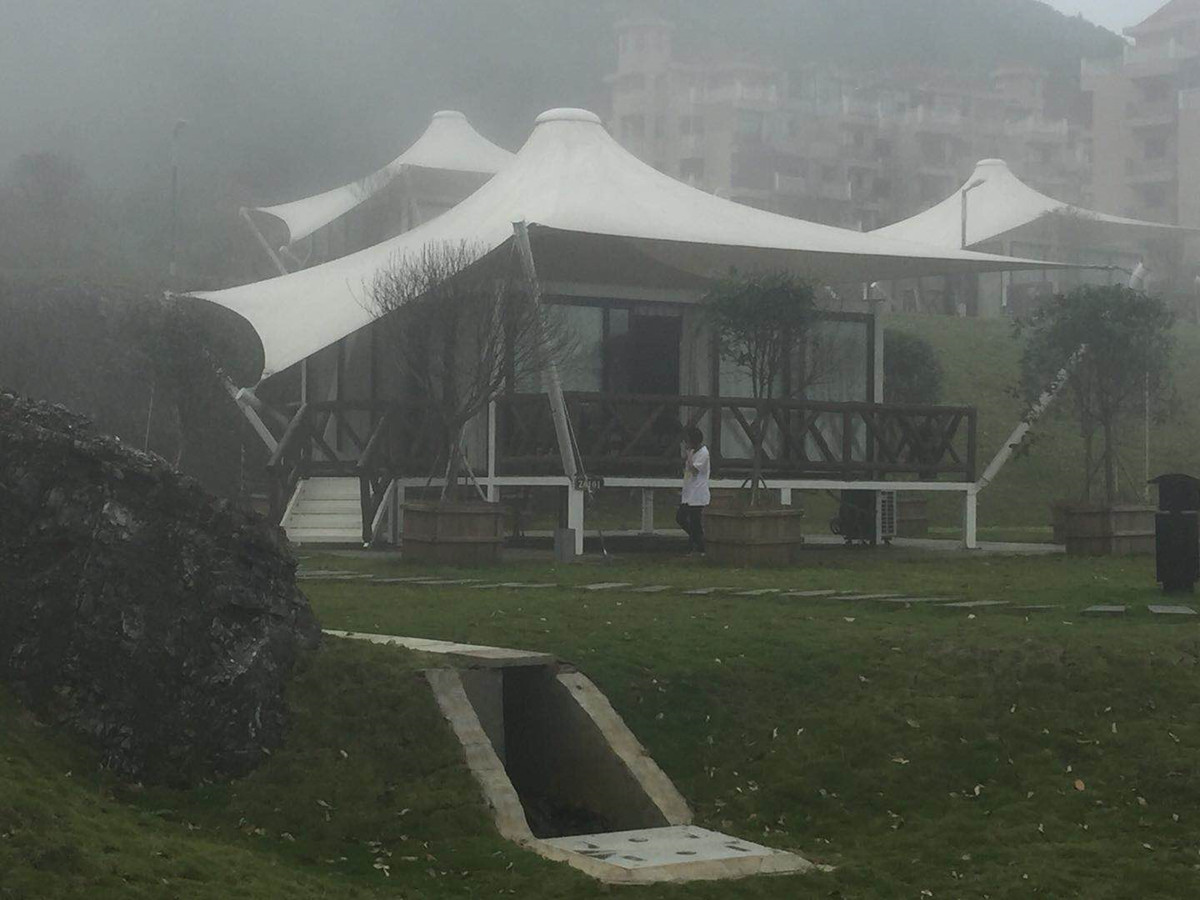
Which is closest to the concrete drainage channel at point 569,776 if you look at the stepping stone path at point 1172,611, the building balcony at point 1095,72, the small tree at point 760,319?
the stepping stone path at point 1172,611

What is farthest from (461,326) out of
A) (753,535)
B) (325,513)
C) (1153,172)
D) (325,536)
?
(1153,172)

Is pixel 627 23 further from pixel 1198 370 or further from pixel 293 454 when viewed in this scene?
pixel 293 454

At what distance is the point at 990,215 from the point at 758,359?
30.4 meters

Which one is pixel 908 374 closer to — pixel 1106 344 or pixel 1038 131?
pixel 1106 344

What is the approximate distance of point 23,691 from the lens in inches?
335

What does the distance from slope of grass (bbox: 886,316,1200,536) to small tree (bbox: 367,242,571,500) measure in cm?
963

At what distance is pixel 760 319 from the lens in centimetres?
1812

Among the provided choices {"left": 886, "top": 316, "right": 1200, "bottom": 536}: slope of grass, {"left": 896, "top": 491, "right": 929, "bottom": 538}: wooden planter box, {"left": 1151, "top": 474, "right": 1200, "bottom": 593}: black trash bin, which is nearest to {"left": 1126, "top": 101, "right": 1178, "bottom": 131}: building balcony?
{"left": 886, "top": 316, "right": 1200, "bottom": 536}: slope of grass

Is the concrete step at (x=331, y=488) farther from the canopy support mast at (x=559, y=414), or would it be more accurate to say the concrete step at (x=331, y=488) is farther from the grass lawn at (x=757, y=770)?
the grass lawn at (x=757, y=770)


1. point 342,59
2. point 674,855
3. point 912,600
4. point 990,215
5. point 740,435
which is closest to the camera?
point 674,855

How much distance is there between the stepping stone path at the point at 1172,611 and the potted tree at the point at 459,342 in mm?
6001

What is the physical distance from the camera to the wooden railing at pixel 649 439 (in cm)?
1862

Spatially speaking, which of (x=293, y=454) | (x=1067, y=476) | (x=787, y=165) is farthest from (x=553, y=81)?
(x=293, y=454)

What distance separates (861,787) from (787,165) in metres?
75.8
